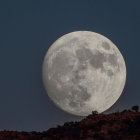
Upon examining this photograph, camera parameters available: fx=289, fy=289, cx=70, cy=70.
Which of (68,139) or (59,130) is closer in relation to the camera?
(68,139)

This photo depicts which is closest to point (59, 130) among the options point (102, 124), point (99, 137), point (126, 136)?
point (102, 124)

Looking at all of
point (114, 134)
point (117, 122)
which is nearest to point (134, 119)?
point (117, 122)

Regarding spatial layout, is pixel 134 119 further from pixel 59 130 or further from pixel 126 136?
pixel 59 130

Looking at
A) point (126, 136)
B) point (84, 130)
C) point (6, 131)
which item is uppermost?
point (6, 131)

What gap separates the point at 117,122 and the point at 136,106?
3.81 meters

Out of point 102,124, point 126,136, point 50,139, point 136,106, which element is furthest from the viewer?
point 136,106

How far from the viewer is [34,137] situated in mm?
16094

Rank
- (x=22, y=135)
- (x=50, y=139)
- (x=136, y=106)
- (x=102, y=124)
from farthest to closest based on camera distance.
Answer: (x=136, y=106), (x=22, y=135), (x=102, y=124), (x=50, y=139)

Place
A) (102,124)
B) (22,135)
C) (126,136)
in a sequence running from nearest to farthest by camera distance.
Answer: (126,136), (102,124), (22,135)

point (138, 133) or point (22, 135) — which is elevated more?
point (22, 135)

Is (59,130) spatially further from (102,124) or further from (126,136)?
(126,136)

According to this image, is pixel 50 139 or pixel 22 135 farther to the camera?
pixel 22 135

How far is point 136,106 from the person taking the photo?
1872 cm

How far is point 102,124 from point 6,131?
701 centimetres
